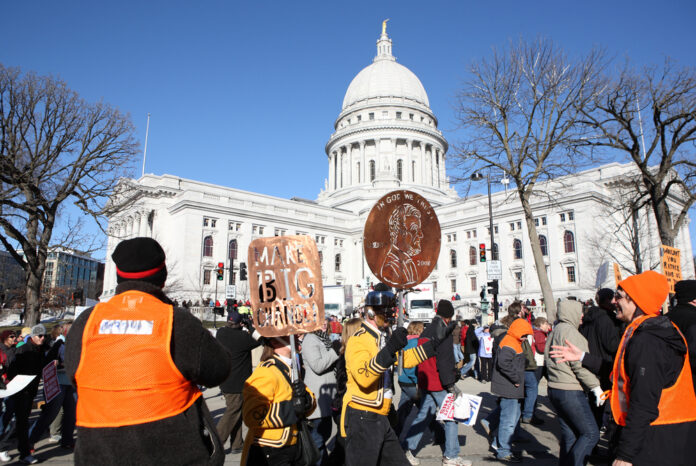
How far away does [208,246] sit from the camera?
58875 millimetres

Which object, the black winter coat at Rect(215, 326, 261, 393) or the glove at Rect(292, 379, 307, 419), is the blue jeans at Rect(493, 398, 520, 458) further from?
the glove at Rect(292, 379, 307, 419)

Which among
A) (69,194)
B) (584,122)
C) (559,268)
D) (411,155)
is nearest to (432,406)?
(584,122)

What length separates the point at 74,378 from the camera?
241 centimetres

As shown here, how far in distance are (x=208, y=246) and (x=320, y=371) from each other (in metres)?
55.9

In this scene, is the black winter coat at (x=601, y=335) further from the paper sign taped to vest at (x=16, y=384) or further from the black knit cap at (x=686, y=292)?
the paper sign taped to vest at (x=16, y=384)

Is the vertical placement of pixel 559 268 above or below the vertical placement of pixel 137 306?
above

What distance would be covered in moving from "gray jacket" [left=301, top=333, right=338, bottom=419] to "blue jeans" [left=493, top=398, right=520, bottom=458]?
A: 2.51 m

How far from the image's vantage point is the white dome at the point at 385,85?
283 ft

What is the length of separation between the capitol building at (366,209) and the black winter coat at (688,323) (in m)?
33.7

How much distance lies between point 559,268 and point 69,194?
47.1m

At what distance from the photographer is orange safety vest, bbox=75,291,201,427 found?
2.30 m

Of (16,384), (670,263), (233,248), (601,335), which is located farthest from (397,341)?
(233,248)

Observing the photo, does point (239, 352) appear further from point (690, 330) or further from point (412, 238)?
point (690, 330)

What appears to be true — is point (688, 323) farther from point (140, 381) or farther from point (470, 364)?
point (470, 364)
